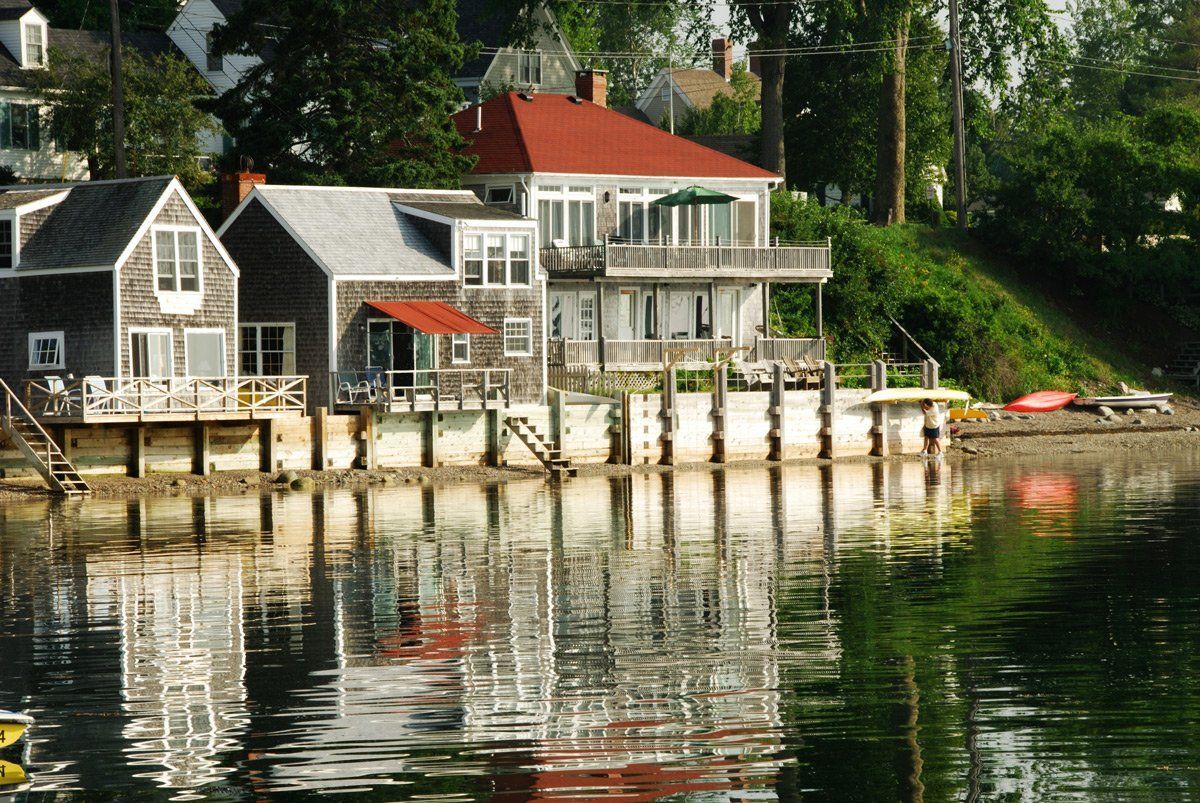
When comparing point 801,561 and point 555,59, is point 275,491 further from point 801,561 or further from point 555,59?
point 555,59

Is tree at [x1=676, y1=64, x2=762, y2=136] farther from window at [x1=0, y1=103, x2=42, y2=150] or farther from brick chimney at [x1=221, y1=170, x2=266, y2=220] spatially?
brick chimney at [x1=221, y1=170, x2=266, y2=220]

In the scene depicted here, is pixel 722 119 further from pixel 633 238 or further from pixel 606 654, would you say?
pixel 606 654

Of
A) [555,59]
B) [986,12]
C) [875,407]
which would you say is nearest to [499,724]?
[875,407]

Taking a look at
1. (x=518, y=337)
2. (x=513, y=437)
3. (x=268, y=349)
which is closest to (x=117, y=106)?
(x=268, y=349)

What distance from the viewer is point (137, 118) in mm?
62000

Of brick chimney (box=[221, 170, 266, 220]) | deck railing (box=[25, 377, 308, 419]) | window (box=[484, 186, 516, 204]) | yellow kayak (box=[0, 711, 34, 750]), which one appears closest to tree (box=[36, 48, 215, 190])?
brick chimney (box=[221, 170, 266, 220])

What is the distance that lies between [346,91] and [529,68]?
3160cm

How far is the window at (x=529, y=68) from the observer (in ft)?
286

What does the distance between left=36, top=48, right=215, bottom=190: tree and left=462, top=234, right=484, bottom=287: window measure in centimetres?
1285

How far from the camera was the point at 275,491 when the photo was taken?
47.3 m

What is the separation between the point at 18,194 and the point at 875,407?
2623 centimetres

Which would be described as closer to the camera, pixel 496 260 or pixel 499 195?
pixel 496 260

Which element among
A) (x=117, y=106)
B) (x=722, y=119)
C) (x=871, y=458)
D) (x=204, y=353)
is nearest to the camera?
(x=204, y=353)

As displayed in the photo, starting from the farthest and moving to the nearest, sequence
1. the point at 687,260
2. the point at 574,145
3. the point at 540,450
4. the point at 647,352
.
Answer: the point at 574,145, the point at 687,260, the point at 647,352, the point at 540,450
